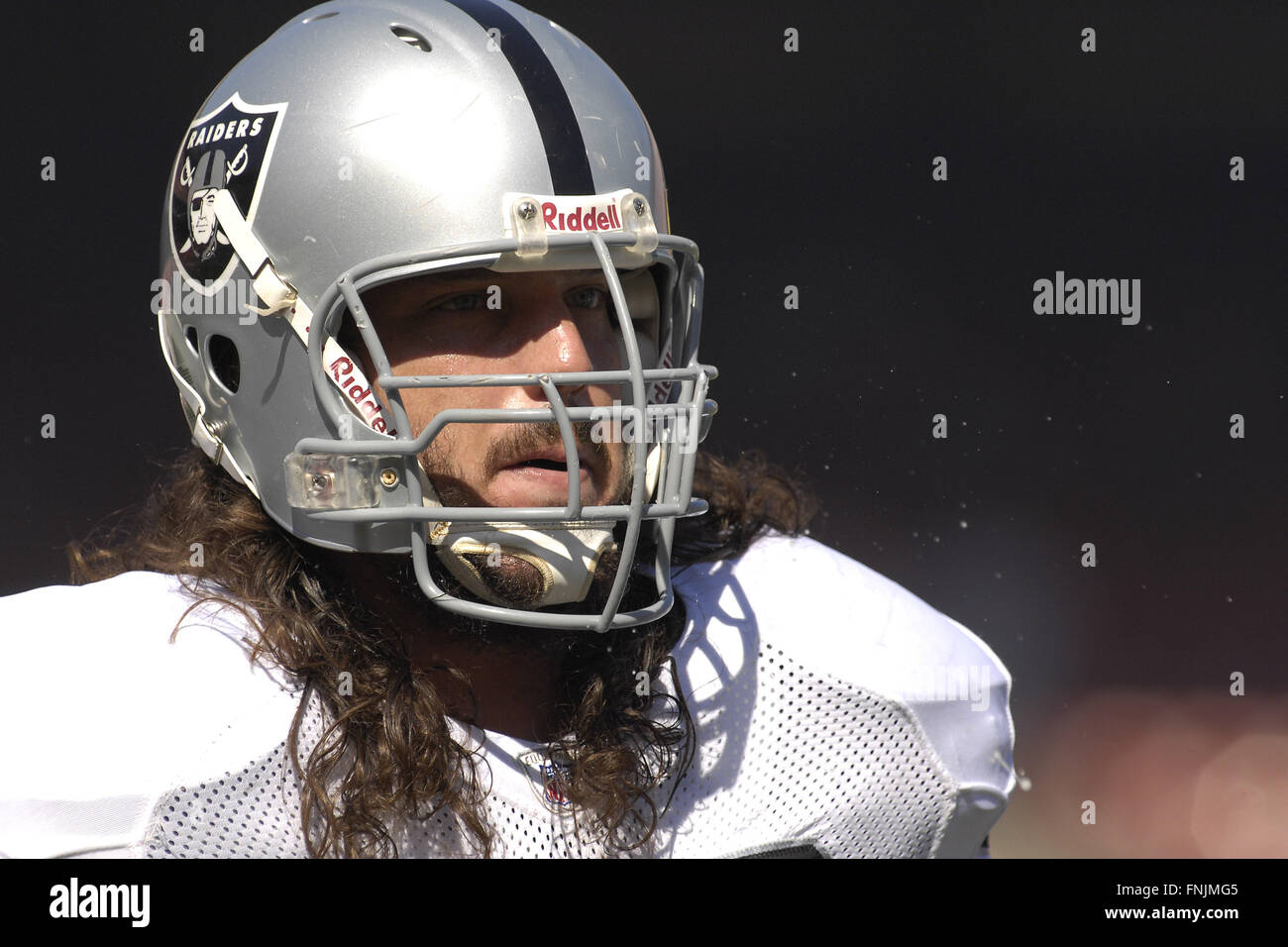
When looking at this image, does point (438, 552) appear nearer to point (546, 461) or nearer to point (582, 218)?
point (546, 461)

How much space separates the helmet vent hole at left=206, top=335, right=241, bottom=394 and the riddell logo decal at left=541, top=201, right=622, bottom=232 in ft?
1.15

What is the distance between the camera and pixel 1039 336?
2875 millimetres

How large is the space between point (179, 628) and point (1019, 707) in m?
2.11

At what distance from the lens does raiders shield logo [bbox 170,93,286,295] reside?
1.26 metres

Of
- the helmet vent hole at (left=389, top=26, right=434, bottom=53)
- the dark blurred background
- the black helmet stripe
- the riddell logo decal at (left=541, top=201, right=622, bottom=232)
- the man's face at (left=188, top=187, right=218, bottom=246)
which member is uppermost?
the helmet vent hole at (left=389, top=26, right=434, bottom=53)

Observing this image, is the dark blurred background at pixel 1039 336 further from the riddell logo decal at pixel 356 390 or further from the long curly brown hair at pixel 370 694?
the riddell logo decal at pixel 356 390

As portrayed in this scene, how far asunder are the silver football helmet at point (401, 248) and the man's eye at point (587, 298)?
0.11 feet

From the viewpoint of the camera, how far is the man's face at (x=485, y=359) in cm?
122

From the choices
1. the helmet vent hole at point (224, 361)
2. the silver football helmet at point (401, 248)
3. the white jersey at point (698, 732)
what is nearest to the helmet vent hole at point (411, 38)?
the silver football helmet at point (401, 248)

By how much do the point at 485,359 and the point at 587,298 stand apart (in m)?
0.13

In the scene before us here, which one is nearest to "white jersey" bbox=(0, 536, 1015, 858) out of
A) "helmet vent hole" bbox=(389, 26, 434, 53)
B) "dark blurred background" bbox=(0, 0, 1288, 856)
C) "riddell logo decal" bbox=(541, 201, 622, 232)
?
"riddell logo decal" bbox=(541, 201, 622, 232)

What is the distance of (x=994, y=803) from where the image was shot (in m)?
1.44

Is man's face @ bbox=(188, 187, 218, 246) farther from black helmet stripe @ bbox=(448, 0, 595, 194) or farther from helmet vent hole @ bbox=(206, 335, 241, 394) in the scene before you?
black helmet stripe @ bbox=(448, 0, 595, 194)

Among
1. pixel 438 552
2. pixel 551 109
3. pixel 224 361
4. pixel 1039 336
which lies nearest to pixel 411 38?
pixel 551 109
